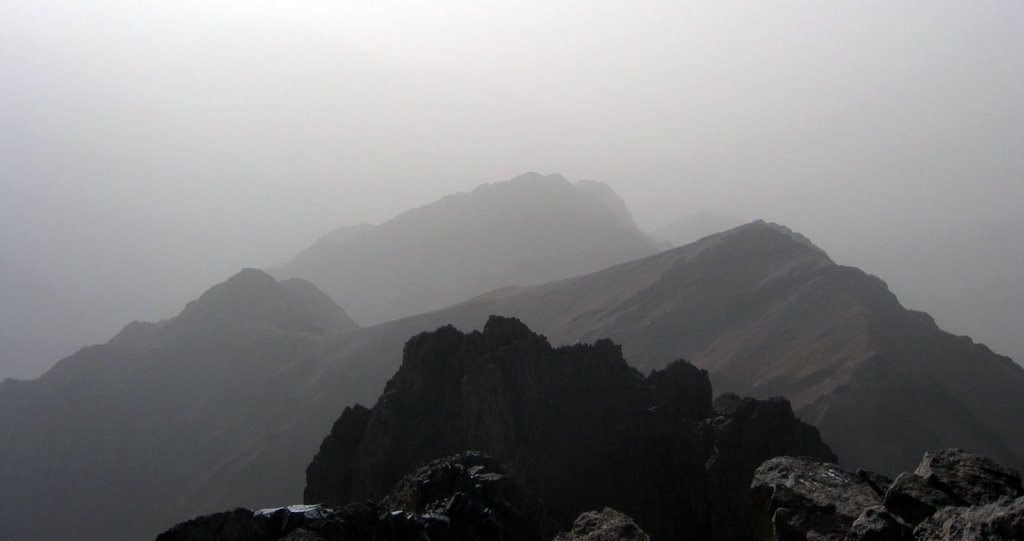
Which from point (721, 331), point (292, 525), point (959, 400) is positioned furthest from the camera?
point (721, 331)

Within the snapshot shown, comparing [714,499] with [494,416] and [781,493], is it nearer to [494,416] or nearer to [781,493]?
[494,416]

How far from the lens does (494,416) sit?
36.5 metres

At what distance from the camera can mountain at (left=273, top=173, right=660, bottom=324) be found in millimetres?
172375

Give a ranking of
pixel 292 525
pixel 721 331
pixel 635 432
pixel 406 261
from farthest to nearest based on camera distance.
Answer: pixel 406 261 < pixel 721 331 < pixel 635 432 < pixel 292 525

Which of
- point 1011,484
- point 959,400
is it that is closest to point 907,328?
point 959,400

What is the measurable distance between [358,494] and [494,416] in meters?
6.92

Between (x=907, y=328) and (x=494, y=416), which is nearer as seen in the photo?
(x=494, y=416)

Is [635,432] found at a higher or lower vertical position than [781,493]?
lower

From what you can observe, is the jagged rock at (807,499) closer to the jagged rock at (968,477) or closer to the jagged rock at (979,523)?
the jagged rock at (968,477)

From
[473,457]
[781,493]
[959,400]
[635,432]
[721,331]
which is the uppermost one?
[781,493]

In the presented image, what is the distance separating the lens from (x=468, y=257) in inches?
7165

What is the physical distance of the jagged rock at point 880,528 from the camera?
9297mm

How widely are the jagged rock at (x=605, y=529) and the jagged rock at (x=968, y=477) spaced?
4.16m

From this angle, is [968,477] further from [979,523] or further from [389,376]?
[389,376]
